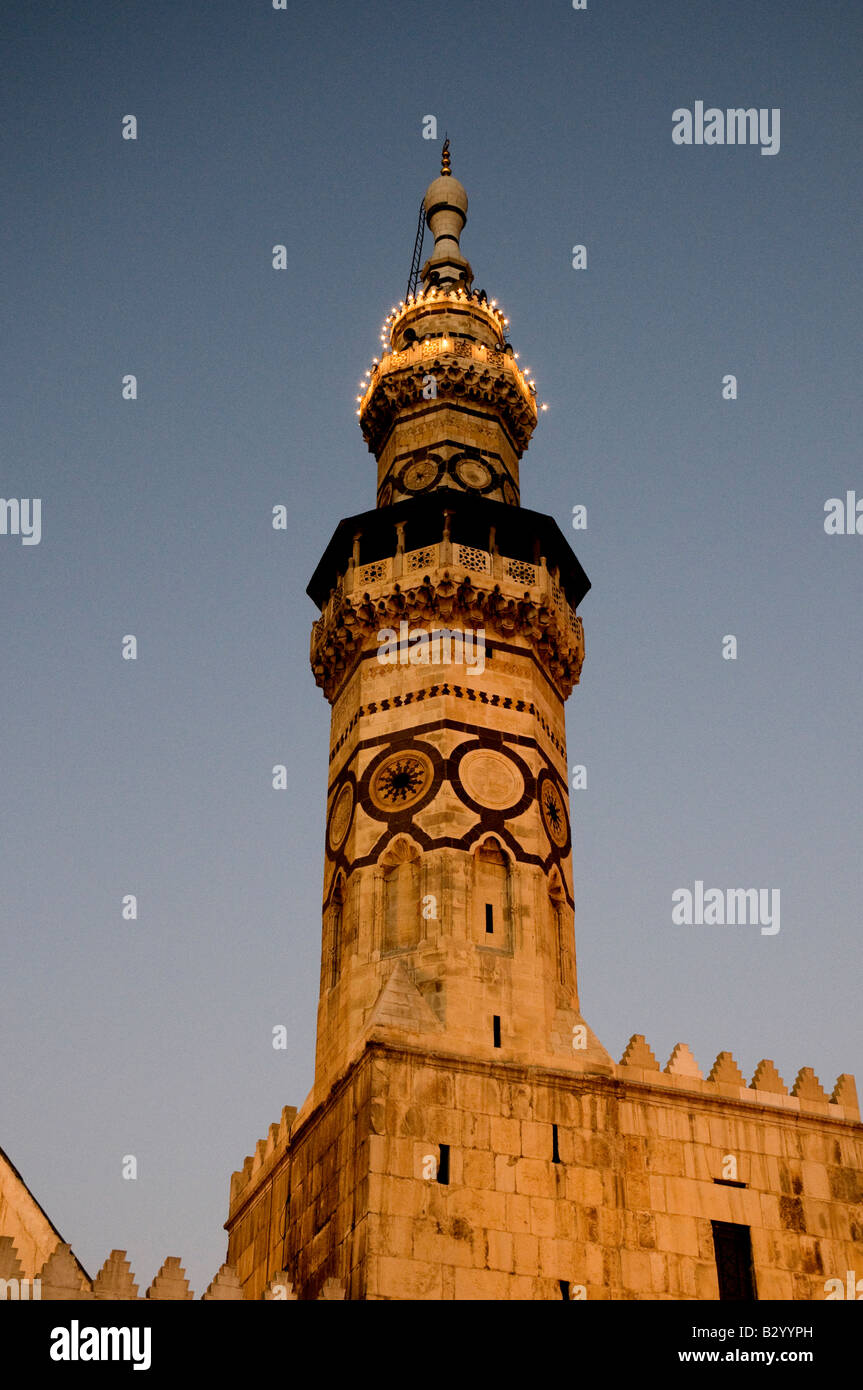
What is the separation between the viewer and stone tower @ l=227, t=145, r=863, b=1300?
2480 cm

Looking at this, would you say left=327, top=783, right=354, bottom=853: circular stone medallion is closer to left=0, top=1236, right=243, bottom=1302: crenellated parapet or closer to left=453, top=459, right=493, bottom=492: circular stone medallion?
left=453, top=459, right=493, bottom=492: circular stone medallion

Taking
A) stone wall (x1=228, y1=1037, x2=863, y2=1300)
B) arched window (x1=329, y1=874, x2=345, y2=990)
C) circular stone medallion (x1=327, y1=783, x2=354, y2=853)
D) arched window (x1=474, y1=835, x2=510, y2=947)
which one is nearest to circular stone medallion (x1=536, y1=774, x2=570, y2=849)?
arched window (x1=474, y1=835, x2=510, y2=947)

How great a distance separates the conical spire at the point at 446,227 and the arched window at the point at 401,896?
18266mm

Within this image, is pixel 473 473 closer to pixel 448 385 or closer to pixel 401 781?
pixel 448 385

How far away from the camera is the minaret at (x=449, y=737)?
2791 centimetres

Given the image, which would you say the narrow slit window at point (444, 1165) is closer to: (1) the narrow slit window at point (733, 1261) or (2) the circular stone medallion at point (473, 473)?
(1) the narrow slit window at point (733, 1261)

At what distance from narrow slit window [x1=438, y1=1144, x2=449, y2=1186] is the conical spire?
24508mm

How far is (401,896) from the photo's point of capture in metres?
29.2

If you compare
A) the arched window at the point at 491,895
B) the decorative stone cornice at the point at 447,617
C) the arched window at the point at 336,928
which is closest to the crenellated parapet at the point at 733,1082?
the arched window at the point at 491,895
